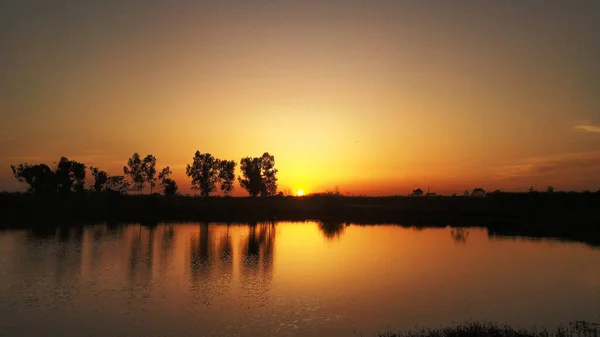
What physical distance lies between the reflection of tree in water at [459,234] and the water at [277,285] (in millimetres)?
4515

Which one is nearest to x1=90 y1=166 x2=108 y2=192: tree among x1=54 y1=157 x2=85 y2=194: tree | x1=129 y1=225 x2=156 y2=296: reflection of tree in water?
x1=54 y1=157 x2=85 y2=194: tree

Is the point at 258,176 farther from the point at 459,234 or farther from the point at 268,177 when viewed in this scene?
the point at 459,234

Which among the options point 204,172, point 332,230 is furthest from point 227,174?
point 332,230

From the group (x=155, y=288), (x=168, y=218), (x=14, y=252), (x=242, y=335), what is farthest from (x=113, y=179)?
(x=242, y=335)

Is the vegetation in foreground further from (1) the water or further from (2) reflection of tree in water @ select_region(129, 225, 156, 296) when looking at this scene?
(2) reflection of tree in water @ select_region(129, 225, 156, 296)

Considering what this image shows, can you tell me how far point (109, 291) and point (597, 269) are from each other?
3993 centimetres

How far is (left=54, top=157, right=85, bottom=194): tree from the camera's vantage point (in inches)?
4766

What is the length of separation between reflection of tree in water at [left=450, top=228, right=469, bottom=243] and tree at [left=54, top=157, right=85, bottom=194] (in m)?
101

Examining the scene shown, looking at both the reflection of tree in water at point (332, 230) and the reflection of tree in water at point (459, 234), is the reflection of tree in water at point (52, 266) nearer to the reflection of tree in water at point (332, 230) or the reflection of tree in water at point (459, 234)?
the reflection of tree in water at point (332, 230)

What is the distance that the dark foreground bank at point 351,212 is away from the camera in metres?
75.4

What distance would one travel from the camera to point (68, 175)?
123 m

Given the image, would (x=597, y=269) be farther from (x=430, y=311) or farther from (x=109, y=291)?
(x=109, y=291)

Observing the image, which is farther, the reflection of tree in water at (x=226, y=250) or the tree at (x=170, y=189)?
the tree at (x=170, y=189)

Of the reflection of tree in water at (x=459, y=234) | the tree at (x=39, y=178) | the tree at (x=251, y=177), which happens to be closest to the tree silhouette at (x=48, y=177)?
the tree at (x=39, y=178)
